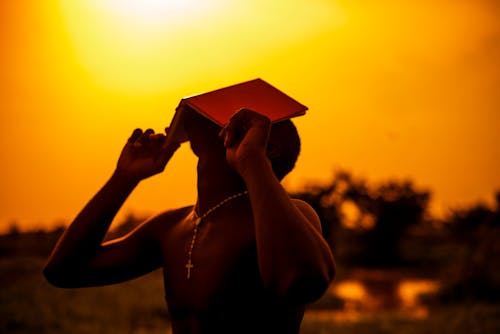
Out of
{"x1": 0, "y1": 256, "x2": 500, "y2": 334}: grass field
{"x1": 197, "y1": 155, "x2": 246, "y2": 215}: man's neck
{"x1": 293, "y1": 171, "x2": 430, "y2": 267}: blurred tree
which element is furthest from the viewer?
{"x1": 293, "y1": 171, "x2": 430, "y2": 267}: blurred tree

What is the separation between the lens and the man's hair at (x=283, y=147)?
1.70 metres

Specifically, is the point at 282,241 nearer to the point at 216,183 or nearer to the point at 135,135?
the point at 216,183

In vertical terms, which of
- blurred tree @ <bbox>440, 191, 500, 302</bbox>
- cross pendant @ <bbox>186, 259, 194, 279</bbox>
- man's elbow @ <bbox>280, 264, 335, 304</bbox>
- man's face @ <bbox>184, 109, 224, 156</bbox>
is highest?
blurred tree @ <bbox>440, 191, 500, 302</bbox>

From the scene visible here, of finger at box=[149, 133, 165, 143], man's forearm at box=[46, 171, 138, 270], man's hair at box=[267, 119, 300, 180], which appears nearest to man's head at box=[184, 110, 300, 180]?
man's hair at box=[267, 119, 300, 180]

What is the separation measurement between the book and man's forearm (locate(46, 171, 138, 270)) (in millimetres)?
260

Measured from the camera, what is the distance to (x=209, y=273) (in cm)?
168

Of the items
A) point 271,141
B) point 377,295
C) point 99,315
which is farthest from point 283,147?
point 377,295

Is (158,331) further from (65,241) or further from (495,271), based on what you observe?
(495,271)

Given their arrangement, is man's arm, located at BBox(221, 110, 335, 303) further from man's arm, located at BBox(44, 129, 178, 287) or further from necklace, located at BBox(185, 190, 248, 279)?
man's arm, located at BBox(44, 129, 178, 287)

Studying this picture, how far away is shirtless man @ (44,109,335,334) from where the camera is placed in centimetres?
141

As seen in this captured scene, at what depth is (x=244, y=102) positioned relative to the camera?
1692mm

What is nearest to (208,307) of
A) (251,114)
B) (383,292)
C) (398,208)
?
(251,114)

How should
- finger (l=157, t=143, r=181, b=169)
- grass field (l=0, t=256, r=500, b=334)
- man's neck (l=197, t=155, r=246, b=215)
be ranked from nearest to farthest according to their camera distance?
man's neck (l=197, t=155, r=246, b=215)
finger (l=157, t=143, r=181, b=169)
grass field (l=0, t=256, r=500, b=334)

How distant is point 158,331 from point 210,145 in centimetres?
812
